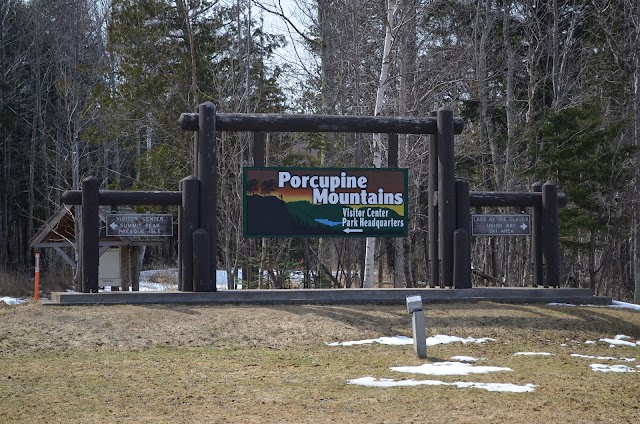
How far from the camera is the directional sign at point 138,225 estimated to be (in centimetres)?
1645

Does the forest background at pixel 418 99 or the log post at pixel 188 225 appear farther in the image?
the forest background at pixel 418 99

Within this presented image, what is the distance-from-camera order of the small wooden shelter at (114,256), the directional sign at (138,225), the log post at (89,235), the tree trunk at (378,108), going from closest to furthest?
the log post at (89,235) < the directional sign at (138,225) < the tree trunk at (378,108) < the small wooden shelter at (114,256)

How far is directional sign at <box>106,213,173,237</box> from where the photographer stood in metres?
16.5

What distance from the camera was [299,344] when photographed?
536 inches

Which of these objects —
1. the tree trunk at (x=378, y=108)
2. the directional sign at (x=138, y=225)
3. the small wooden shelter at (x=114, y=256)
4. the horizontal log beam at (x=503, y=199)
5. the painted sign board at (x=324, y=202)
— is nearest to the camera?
the directional sign at (x=138, y=225)

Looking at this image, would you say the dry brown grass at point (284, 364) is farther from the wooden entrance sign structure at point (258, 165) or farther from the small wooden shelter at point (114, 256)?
the small wooden shelter at point (114, 256)

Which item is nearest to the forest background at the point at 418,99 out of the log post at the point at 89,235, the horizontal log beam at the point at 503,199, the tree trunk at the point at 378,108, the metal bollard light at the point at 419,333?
the tree trunk at the point at 378,108

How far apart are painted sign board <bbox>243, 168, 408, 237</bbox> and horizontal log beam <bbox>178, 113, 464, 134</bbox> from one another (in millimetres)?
779

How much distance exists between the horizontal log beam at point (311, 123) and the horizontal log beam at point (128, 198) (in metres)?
1.29

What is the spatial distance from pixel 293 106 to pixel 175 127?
14.0 ft

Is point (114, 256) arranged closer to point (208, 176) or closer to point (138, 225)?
point (138, 225)

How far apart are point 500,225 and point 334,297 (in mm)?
3722

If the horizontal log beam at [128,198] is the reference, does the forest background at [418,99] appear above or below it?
above

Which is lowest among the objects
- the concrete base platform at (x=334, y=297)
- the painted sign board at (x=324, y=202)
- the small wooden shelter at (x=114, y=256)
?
the concrete base platform at (x=334, y=297)
